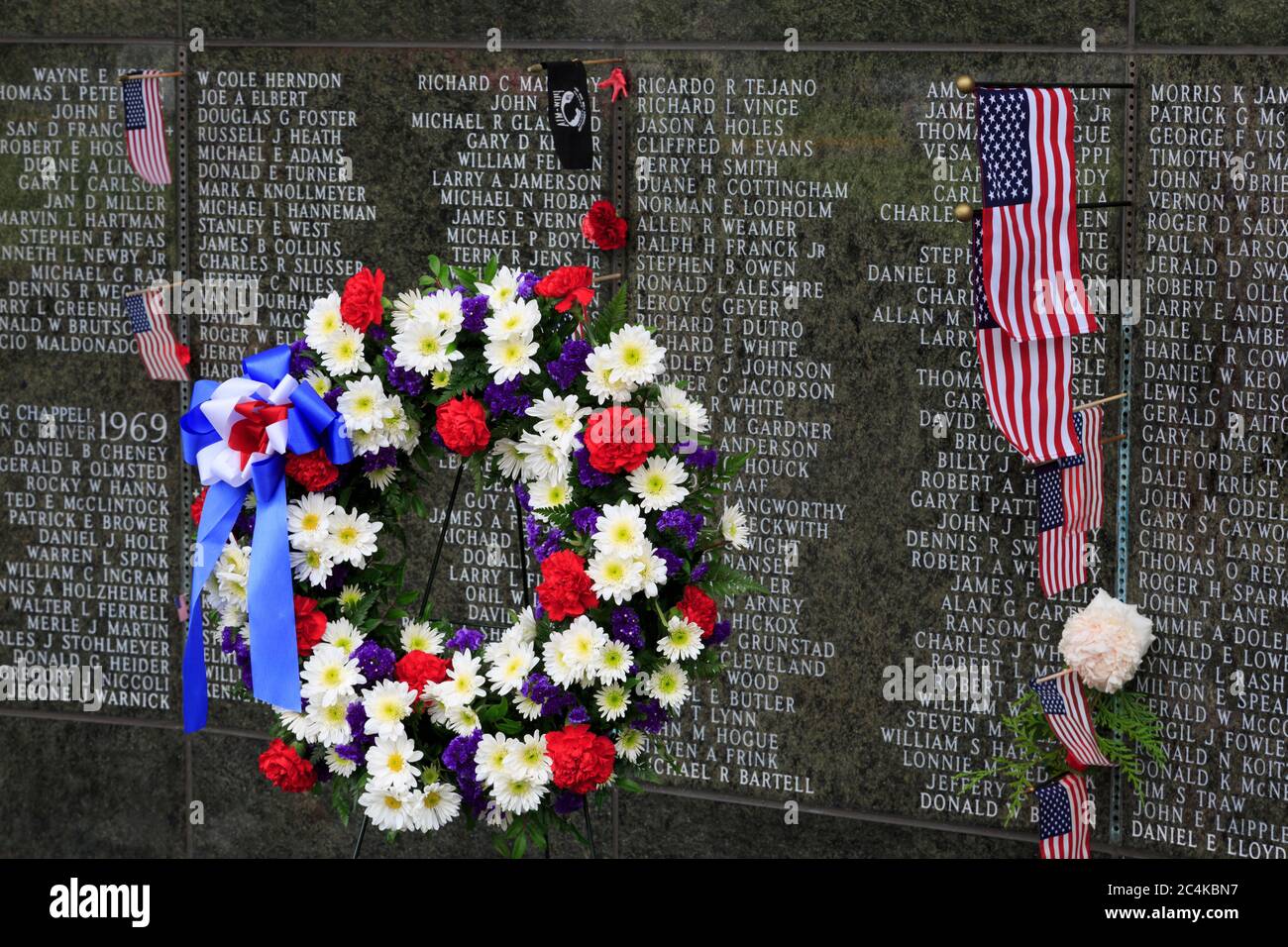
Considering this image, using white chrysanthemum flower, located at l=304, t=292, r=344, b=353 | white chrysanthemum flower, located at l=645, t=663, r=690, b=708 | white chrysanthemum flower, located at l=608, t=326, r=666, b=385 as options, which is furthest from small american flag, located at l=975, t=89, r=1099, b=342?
white chrysanthemum flower, located at l=304, t=292, r=344, b=353

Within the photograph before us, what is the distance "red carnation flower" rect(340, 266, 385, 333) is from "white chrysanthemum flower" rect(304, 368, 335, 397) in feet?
0.60

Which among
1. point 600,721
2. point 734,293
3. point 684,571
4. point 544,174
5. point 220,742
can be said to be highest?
point 544,174

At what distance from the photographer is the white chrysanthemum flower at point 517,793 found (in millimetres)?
4871

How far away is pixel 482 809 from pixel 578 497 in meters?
0.92

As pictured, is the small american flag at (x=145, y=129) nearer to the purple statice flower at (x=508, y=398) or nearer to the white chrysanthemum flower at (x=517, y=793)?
the purple statice flower at (x=508, y=398)

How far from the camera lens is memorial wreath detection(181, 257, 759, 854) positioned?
4.89 m

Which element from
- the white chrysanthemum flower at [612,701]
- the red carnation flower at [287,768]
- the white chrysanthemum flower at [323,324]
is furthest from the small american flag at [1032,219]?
the red carnation flower at [287,768]

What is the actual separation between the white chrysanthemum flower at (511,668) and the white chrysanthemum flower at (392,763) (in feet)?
0.93

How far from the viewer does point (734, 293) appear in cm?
724

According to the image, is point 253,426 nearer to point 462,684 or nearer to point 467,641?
point 467,641

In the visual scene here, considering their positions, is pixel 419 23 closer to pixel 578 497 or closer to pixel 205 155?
pixel 205 155

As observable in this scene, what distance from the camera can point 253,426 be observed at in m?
5.22

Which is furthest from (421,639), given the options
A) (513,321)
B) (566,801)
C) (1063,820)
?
(1063,820)

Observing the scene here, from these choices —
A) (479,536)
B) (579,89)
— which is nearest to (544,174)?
(579,89)
